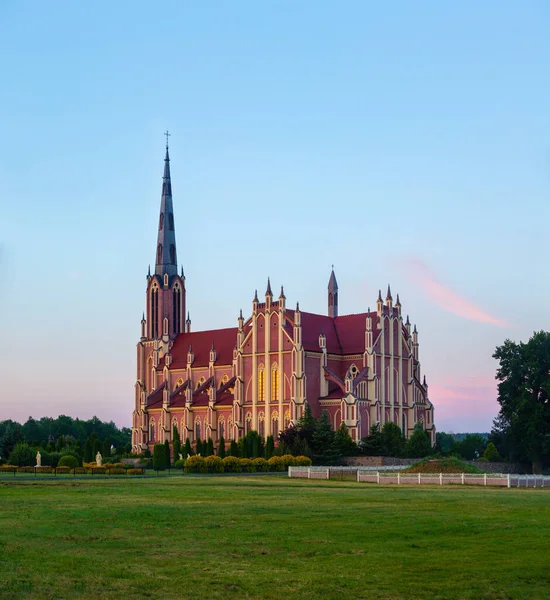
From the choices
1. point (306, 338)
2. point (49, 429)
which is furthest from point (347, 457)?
point (49, 429)

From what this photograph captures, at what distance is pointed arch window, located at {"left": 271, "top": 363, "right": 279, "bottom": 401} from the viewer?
10719cm

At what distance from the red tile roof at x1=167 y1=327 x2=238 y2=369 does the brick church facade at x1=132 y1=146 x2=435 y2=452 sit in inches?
7.4

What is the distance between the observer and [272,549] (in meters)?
22.9

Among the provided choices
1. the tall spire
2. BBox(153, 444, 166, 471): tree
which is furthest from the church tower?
BBox(153, 444, 166, 471): tree

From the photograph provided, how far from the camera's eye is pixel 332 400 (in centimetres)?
10369

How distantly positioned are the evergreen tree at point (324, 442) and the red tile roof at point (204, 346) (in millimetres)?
26847

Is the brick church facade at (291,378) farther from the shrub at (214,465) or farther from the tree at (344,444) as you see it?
the shrub at (214,465)

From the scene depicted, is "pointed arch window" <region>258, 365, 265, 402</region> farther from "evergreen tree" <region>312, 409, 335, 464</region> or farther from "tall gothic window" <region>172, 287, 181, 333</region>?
"tall gothic window" <region>172, 287, 181, 333</region>

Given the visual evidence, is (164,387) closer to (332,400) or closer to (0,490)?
(332,400)

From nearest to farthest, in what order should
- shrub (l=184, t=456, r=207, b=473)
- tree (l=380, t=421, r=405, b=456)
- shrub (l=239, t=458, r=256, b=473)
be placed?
shrub (l=184, t=456, r=207, b=473) < shrub (l=239, t=458, r=256, b=473) < tree (l=380, t=421, r=405, b=456)

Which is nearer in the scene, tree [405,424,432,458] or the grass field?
the grass field

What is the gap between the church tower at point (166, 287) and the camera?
432ft

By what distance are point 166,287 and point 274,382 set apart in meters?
30.3

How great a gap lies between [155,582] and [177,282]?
115729 mm
